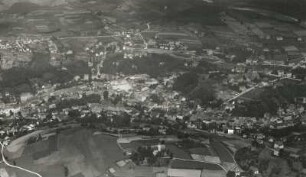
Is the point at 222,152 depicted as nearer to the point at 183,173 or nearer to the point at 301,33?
the point at 183,173

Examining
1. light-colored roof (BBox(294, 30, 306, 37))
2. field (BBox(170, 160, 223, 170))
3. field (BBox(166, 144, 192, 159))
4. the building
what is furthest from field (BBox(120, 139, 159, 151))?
light-colored roof (BBox(294, 30, 306, 37))

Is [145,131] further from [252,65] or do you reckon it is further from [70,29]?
[70,29]

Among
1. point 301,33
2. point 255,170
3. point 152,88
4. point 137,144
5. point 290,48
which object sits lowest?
point 255,170

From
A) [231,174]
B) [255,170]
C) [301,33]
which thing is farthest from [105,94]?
[301,33]

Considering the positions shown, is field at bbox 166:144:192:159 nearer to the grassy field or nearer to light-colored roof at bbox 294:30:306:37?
the grassy field

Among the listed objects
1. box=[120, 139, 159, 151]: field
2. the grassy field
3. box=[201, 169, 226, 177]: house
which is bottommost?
box=[201, 169, 226, 177]: house
